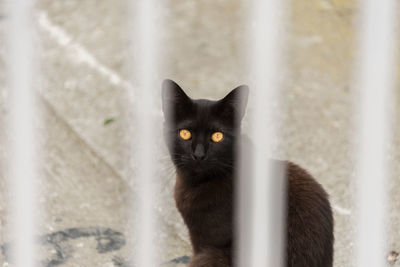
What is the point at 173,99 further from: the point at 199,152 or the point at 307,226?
the point at 307,226

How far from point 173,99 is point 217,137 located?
0.67 ft

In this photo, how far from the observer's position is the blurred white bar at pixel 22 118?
71.2 inches

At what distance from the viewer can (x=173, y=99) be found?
2324 mm

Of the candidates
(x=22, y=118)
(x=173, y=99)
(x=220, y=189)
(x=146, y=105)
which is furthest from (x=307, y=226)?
(x=22, y=118)

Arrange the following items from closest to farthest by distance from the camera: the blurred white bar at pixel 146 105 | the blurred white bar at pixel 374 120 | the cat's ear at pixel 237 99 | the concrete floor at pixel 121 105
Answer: the blurred white bar at pixel 374 120 → the blurred white bar at pixel 146 105 → the cat's ear at pixel 237 99 → the concrete floor at pixel 121 105

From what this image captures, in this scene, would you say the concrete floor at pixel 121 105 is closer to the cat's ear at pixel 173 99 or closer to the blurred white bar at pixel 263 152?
the cat's ear at pixel 173 99

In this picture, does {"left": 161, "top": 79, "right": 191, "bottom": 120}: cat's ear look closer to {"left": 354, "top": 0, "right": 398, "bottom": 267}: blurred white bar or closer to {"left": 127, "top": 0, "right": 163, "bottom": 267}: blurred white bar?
{"left": 127, "top": 0, "right": 163, "bottom": 267}: blurred white bar

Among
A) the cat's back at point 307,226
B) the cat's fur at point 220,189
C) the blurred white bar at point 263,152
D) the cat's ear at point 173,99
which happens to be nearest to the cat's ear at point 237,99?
the cat's fur at point 220,189

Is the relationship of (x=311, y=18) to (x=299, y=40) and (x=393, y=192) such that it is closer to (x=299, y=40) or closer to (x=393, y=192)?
(x=299, y=40)

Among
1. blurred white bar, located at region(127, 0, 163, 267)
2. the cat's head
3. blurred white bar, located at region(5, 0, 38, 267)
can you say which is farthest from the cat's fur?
blurred white bar, located at region(5, 0, 38, 267)

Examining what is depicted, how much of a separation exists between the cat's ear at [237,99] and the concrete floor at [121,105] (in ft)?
2.41

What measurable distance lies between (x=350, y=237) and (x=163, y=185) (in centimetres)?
89

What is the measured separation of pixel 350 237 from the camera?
9.54ft

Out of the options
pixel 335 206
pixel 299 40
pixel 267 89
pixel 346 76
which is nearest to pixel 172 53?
pixel 299 40
